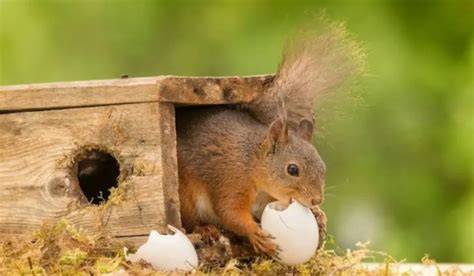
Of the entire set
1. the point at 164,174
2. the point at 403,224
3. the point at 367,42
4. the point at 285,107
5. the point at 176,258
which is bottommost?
the point at 176,258

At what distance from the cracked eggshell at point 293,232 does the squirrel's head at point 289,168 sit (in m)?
0.05

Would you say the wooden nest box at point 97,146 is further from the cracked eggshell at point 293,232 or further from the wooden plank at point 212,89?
the cracked eggshell at point 293,232

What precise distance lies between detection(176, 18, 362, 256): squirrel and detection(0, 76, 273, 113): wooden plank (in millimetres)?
126

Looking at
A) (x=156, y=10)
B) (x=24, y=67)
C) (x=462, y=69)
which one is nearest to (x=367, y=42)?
(x=462, y=69)

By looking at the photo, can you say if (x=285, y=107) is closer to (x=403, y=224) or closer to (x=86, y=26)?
(x=403, y=224)

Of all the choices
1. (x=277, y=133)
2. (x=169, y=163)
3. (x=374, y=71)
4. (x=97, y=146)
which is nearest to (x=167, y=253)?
(x=169, y=163)

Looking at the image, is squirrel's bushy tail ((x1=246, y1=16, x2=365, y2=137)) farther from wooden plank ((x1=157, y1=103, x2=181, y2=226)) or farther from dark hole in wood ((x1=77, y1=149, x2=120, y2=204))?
dark hole in wood ((x1=77, y1=149, x2=120, y2=204))

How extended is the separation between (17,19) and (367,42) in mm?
1905

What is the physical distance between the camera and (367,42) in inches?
248

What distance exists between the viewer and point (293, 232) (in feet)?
13.0

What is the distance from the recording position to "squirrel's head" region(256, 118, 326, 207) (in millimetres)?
4043

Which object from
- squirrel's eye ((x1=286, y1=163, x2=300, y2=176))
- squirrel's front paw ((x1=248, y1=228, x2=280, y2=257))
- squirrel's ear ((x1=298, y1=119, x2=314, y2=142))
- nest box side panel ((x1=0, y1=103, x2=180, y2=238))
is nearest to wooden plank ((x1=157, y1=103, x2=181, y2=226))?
nest box side panel ((x1=0, y1=103, x2=180, y2=238))

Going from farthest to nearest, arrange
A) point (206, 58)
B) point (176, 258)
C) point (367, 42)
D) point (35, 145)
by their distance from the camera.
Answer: point (206, 58)
point (367, 42)
point (35, 145)
point (176, 258)

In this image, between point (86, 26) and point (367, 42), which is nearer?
point (367, 42)
